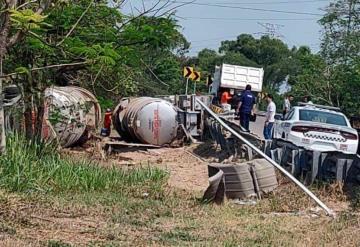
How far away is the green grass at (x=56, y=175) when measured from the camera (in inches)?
474

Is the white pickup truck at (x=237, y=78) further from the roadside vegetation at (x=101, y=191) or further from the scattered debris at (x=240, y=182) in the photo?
the scattered debris at (x=240, y=182)

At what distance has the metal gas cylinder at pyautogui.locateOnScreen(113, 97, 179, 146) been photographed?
26.5m

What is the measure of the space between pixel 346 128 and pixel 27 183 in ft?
33.8

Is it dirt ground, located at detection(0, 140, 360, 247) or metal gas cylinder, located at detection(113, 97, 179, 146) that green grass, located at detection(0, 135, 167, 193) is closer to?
dirt ground, located at detection(0, 140, 360, 247)

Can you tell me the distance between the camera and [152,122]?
26.5m

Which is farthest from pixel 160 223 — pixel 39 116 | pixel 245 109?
pixel 245 109

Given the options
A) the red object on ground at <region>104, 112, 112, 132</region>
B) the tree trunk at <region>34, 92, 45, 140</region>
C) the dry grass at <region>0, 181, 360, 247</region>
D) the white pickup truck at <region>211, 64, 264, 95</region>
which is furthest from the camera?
the white pickup truck at <region>211, 64, 264, 95</region>

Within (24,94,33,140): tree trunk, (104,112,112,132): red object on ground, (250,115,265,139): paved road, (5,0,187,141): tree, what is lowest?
(250,115,265,139): paved road

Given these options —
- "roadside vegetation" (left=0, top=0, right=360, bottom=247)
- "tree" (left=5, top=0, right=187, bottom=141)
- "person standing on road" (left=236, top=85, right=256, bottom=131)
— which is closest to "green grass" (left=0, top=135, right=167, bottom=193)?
"roadside vegetation" (left=0, top=0, right=360, bottom=247)

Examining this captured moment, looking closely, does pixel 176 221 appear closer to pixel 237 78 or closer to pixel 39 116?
pixel 39 116

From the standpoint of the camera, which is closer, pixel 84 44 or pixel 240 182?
pixel 240 182

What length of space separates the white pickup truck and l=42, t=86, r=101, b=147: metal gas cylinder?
63.4ft

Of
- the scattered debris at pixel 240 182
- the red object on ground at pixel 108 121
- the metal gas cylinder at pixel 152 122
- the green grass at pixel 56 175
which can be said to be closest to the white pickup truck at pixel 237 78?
the red object on ground at pixel 108 121

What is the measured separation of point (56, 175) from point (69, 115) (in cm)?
763
